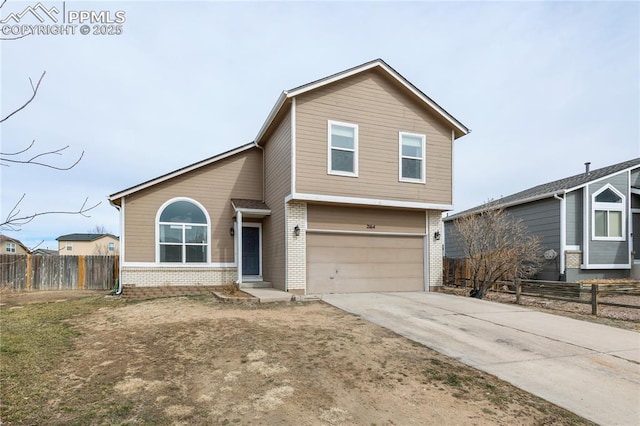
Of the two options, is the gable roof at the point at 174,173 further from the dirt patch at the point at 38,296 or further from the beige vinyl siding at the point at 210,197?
the dirt patch at the point at 38,296

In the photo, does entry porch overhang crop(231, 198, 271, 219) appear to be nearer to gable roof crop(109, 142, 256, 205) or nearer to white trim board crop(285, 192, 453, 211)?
gable roof crop(109, 142, 256, 205)

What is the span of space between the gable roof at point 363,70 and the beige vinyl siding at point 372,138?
0.28 metres

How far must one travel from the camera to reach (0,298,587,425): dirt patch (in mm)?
3898

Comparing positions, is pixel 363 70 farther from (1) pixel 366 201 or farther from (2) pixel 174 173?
(2) pixel 174 173

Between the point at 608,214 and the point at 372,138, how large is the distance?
37.7ft

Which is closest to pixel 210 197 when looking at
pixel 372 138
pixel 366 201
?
pixel 366 201

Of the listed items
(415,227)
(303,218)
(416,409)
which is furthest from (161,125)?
(416,409)

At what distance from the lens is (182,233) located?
45.0 feet

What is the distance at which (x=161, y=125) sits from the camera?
14.5 m

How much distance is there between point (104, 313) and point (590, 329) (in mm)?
11588

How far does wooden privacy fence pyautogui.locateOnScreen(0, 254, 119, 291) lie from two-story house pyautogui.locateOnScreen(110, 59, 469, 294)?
17.3ft

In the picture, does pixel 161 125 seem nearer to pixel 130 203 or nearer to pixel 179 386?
pixel 130 203

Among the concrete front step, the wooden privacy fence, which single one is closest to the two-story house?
the concrete front step

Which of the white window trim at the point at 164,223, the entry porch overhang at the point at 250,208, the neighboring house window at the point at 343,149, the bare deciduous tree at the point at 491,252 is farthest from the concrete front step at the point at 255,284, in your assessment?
the bare deciduous tree at the point at 491,252
